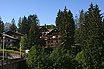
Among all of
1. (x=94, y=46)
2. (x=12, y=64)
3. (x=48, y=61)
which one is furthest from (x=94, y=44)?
(x=12, y=64)

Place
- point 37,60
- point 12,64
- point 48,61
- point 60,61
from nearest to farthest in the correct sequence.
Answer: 1. point 12,64
2. point 37,60
3. point 48,61
4. point 60,61

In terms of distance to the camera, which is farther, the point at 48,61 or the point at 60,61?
the point at 60,61

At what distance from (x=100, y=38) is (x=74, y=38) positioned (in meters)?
13.5

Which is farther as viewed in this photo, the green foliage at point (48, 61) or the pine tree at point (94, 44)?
the pine tree at point (94, 44)

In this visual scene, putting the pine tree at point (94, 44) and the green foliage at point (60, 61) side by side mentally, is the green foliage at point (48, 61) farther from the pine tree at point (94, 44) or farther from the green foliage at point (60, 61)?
the pine tree at point (94, 44)

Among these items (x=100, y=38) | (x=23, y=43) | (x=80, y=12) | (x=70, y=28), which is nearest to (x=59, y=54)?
(x=100, y=38)

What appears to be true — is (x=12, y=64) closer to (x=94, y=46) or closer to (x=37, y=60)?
(x=37, y=60)

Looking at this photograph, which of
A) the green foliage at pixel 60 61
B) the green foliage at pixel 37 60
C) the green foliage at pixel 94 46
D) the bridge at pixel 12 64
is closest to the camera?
the bridge at pixel 12 64

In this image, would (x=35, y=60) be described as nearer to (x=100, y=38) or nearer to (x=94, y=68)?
(x=94, y=68)

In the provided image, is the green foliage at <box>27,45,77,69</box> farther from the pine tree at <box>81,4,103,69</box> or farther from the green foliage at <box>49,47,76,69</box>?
the pine tree at <box>81,4,103,69</box>

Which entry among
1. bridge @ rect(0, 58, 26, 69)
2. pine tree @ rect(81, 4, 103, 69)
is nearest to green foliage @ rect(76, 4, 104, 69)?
pine tree @ rect(81, 4, 103, 69)

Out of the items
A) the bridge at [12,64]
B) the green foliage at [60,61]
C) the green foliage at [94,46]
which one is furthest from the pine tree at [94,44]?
the bridge at [12,64]

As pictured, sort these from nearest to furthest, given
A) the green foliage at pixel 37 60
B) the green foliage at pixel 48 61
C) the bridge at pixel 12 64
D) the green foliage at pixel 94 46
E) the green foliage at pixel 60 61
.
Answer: the bridge at pixel 12 64 → the green foliage at pixel 37 60 → the green foliage at pixel 48 61 → the green foliage at pixel 60 61 → the green foliage at pixel 94 46

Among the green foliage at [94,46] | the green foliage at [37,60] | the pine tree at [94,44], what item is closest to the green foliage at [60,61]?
the green foliage at [37,60]
